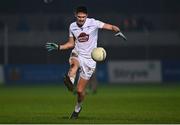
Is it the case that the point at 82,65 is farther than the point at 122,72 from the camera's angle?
No

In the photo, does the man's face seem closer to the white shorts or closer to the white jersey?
the white jersey

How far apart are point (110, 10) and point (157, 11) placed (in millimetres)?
3345

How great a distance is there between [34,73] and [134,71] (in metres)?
6.00

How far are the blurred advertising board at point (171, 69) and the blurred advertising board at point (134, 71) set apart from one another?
39cm

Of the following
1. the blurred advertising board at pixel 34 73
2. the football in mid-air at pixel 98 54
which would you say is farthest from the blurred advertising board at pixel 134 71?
the football in mid-air at pixel 98 54

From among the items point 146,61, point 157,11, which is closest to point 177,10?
point 157,11

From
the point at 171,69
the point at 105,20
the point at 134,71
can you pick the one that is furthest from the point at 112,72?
the point at 105,20

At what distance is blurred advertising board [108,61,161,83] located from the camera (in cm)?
4003

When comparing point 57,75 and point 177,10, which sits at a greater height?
point 177,10

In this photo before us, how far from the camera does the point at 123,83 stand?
39781 mm

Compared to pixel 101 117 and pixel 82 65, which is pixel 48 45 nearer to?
pixel 82 65

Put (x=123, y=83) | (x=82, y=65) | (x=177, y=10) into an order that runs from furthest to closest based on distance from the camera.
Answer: (x=177, y=10) < (x=123, y=83) < (x=82, y=65)

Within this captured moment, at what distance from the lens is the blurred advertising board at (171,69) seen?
133 feet

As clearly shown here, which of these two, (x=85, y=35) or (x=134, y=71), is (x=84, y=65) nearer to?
(x=85, y=35)
